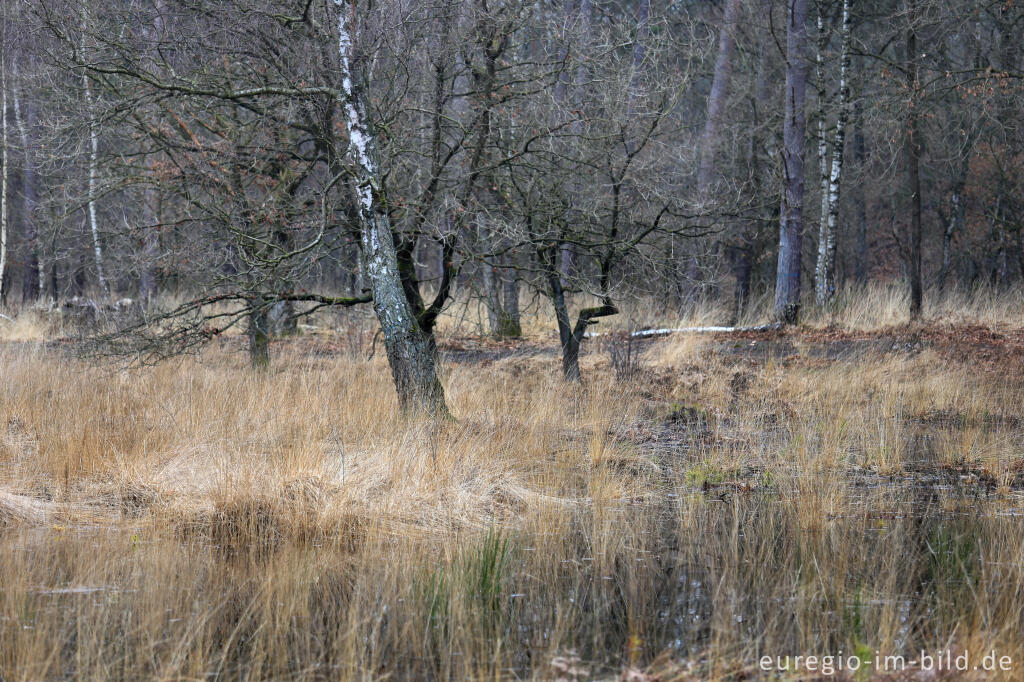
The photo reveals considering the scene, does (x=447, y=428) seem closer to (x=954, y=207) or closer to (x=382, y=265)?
(x=382, y=265)

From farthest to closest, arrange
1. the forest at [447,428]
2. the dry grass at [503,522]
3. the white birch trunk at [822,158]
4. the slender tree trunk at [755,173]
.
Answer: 1. the slender tree trunk at [755,173]
2. the white birch trunk at [822,158]
3. the forest at [447,428]
4. the dry grass at [503,522]

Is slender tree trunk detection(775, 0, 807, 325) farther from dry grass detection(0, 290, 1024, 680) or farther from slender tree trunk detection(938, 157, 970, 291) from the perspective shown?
slender tree trunk detection(938, 157, 970, 291)

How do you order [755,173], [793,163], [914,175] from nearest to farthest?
[914,175] → [793,163] → [755,173]

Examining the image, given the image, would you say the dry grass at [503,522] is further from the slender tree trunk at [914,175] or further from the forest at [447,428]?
the slender tree trunk at [914,175]

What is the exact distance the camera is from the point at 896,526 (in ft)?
19.2

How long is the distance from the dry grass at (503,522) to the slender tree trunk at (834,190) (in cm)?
497

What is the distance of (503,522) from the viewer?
20.5 ft

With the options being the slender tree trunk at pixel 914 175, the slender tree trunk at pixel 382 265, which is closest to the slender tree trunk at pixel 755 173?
the slender tree trunk at pixel 914 175

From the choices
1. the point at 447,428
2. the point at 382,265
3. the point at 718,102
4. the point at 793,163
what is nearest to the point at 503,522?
the point at 447,428

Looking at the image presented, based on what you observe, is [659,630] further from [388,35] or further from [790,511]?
[388,35]

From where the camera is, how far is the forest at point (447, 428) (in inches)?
166

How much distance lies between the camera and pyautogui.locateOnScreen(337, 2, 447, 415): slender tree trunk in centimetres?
753

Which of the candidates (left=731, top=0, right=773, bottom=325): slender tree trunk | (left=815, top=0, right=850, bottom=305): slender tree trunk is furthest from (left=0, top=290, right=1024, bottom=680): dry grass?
(left=731, top=0, right=773, bottom=325): slender tree trunk

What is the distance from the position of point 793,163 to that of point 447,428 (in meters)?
10.2
